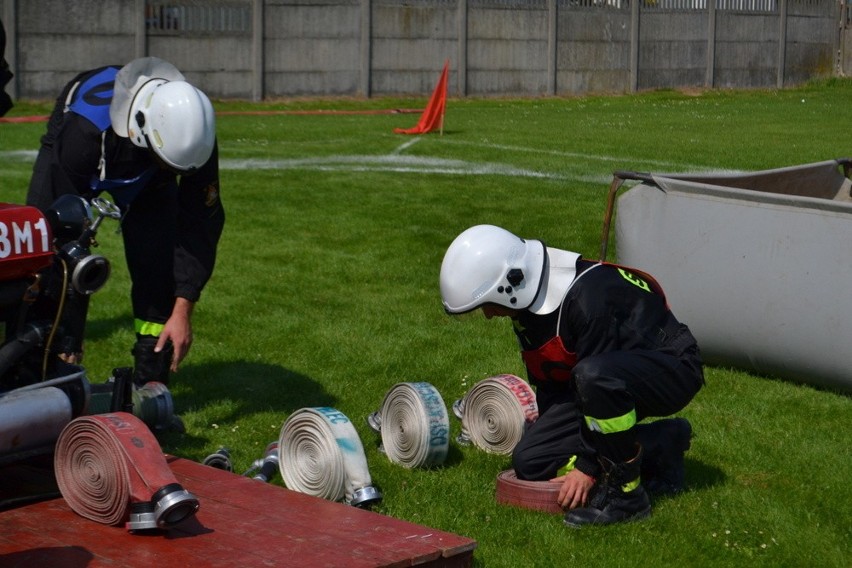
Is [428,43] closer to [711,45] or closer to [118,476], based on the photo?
[711,45]

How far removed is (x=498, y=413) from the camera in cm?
618

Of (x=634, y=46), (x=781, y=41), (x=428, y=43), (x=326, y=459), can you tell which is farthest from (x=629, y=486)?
(x=781, y=41)

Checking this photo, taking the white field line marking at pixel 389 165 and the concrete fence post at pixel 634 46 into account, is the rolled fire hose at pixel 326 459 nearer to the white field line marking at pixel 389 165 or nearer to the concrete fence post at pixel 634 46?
the white field line marking at pixel 389 165

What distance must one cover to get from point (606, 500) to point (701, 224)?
107 inches

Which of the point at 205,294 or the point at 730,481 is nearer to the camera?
the point at 730,481

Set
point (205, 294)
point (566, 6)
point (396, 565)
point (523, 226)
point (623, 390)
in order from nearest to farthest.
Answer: point (396, 565), point (623, 390), point (205, 294), point (523, 226), point (566, 6)

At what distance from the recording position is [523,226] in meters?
11.7

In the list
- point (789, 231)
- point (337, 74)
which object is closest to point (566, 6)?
point (337, 74)

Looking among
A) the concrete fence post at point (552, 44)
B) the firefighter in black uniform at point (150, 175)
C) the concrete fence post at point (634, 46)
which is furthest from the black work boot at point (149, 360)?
the concrete fence post at point (634, 46)

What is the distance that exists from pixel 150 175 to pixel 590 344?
91.5 inches

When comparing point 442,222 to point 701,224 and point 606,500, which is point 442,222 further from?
point 606,500

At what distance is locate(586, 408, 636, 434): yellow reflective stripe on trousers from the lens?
5.11m

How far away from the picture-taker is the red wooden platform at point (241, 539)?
168 inches

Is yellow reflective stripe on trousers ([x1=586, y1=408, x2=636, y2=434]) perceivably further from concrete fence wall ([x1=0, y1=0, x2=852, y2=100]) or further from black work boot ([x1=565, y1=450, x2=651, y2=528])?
A: concrete fence wall ([x1=0, y1=0, x2=852, y2=100])
